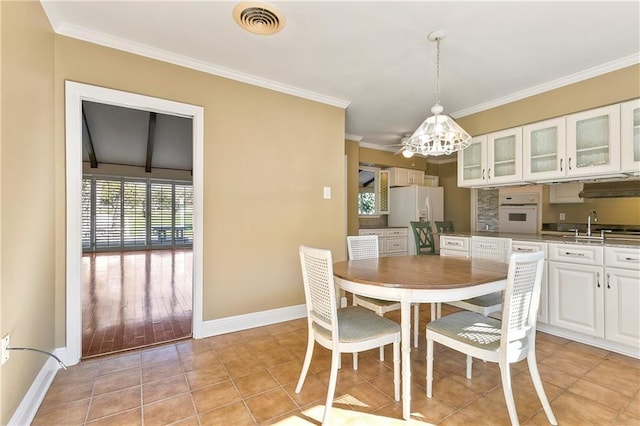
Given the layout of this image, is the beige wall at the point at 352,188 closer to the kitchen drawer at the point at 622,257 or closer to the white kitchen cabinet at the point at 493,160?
the white kitchen cabinet at the point at 493,160

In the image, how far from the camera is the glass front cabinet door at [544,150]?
9.25ft

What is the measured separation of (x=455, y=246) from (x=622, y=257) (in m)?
1.39

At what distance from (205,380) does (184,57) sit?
2.56 meters

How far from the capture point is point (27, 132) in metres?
1.60

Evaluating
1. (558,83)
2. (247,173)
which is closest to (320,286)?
(247,173)

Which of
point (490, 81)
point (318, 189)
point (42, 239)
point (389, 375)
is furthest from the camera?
point (318, 189)

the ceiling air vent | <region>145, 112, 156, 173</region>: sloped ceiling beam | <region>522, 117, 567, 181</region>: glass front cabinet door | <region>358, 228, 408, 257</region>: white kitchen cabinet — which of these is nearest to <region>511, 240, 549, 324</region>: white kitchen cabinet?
<region>522, 117, 567, 181</region>: glass front cabinet door

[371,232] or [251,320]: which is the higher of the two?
[371,232]

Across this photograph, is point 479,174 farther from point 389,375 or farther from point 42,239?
point 42,239

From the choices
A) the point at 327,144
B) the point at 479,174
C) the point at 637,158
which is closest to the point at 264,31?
the point at 327,144

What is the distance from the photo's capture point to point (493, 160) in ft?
11.0

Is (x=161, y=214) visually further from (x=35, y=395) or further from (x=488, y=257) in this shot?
(x=488, y=257)

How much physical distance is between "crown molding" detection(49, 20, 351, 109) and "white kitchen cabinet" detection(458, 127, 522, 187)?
181 centimetres

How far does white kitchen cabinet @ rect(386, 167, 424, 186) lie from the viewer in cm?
567
